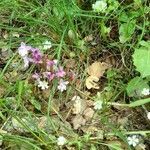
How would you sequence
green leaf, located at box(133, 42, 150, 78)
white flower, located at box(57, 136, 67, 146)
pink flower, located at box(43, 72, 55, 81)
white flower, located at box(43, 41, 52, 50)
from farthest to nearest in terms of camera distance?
white flower, located at box(43, 41, 52, 50)
pink flower, located at box(43, 72, 55, 81)
green leaf, located at box(133, 42, 150, 78)
white flower, located at box(57, 136, 67, 146)

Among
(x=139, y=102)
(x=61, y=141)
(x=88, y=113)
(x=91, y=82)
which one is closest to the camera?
(x=61, y=141)

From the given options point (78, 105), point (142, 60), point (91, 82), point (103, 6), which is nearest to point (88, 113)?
point (78, 105)

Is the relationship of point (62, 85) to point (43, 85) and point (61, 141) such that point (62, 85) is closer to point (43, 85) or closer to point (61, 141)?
point (43, 85)

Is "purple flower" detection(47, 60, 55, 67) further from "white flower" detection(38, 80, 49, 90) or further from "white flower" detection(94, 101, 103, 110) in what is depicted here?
"white flower" detection(94, 101, 103, 110)

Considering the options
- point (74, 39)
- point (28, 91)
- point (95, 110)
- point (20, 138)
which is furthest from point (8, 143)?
point (74, 39)

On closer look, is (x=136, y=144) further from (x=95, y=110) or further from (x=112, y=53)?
(x=112, y=53)

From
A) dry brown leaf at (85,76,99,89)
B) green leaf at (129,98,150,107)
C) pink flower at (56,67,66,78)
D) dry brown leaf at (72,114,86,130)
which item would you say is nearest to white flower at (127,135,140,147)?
green leaf at (129,98,150,107)

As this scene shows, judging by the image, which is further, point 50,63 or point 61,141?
point 50,63
